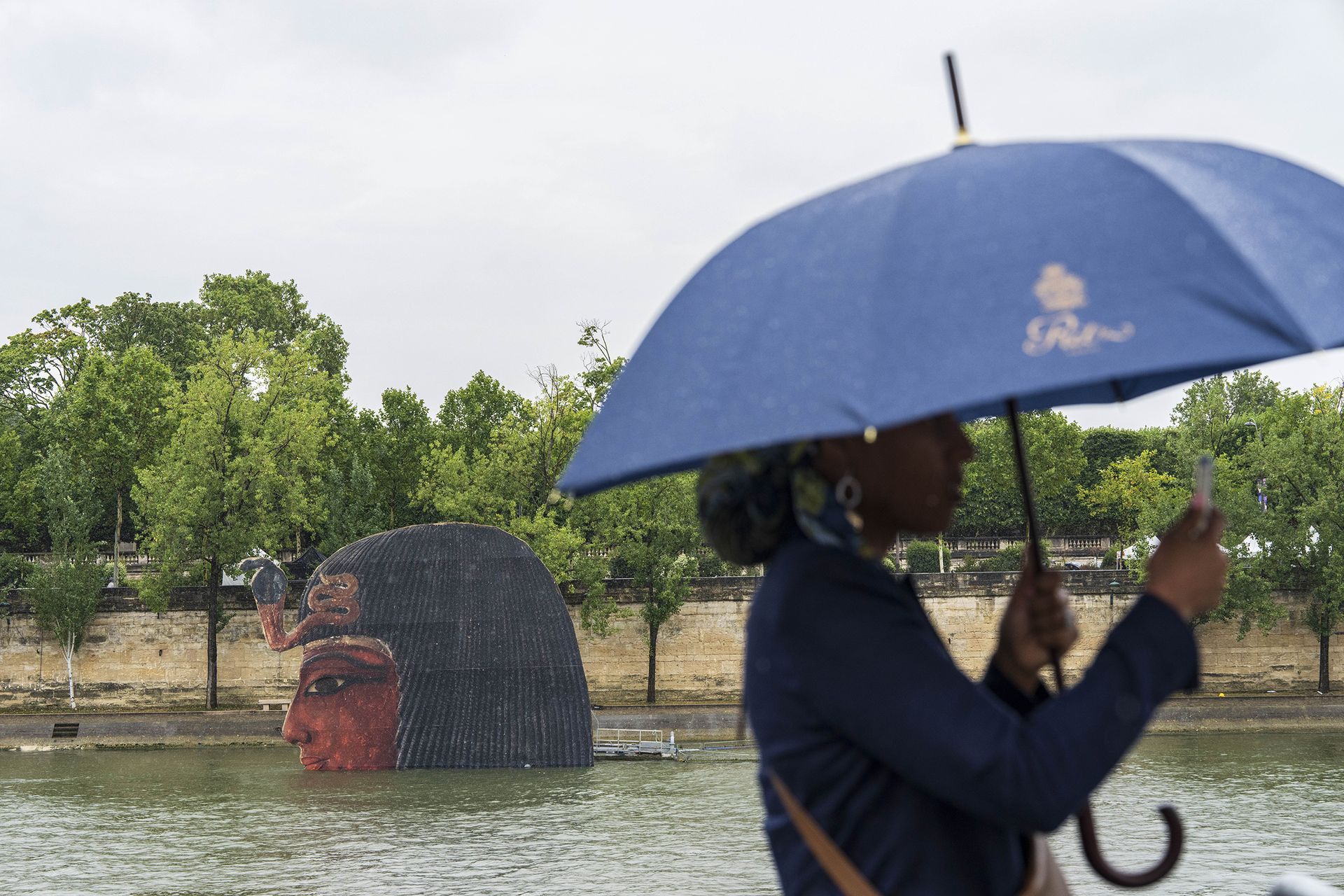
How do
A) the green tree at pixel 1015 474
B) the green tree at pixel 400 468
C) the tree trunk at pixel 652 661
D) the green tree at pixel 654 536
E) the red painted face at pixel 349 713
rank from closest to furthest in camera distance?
the red painted face at pixel 349 713 < the green tree at pixel 654 536 < the tree trunk at pixel 652 661 < the green tree at pixel 1015 474 < the green tree at pixel 400 468

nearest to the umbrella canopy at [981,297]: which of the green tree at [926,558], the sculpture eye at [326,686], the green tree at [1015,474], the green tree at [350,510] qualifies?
the sculpture eye at [326,686]

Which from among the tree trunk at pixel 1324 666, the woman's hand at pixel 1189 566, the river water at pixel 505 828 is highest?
the woman's hand at pixel 1189 566

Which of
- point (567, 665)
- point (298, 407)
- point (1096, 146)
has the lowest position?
point (567, 665)

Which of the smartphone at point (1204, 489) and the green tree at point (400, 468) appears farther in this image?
the green tree at point (400, 468)

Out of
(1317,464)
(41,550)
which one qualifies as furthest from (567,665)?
(41,550)

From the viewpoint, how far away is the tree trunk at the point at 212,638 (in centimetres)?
3403

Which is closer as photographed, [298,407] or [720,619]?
[720,619]

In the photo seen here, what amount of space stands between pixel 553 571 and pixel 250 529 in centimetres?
766

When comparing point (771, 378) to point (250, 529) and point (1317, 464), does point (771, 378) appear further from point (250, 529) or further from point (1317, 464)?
point (1317, 464)

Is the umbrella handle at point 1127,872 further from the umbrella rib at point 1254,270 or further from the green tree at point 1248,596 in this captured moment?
the green tree at point 1248,596

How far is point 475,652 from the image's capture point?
21875 mm

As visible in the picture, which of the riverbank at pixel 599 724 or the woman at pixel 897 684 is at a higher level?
the woman at pixel 897 684

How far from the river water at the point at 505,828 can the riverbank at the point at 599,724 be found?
16.1 feet

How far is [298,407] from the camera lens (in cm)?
3819
